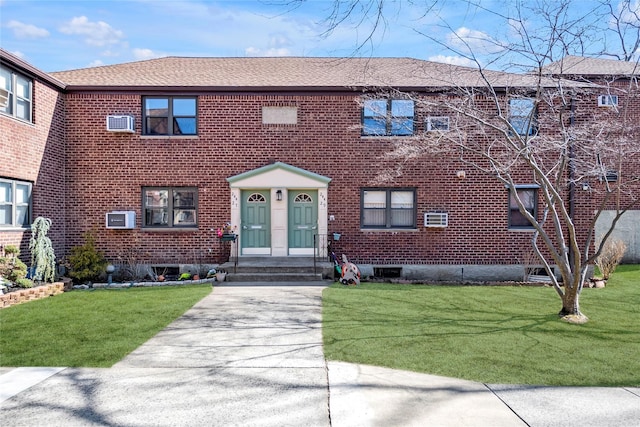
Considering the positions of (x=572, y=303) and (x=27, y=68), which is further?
(x=27, y=68)

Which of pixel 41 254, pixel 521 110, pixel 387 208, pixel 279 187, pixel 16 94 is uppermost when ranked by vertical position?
pixel 16 94

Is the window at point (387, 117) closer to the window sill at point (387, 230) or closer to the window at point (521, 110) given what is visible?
the window at point (521, 110)

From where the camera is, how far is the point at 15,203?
36.9 ft

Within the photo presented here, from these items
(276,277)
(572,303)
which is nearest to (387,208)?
(276,277)

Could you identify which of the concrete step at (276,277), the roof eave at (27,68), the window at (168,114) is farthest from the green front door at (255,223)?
the roof eave at (27,68)

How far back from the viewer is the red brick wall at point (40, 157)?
11.0 m

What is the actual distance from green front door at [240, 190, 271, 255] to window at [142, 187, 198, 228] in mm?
Answer: 1543

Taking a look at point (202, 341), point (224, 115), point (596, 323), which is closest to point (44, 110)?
point (224, 115)

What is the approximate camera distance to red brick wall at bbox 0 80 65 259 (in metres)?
11.0

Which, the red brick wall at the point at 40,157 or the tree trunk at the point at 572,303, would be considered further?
the red brick wall at the point at 40,157

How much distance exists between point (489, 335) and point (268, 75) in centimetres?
1088

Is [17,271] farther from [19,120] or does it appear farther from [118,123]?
[118,123]

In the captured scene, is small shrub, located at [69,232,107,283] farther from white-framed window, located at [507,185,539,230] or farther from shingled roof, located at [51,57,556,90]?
white-framed window, located at [507,185,539,230]

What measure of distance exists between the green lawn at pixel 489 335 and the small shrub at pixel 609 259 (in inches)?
80.7
